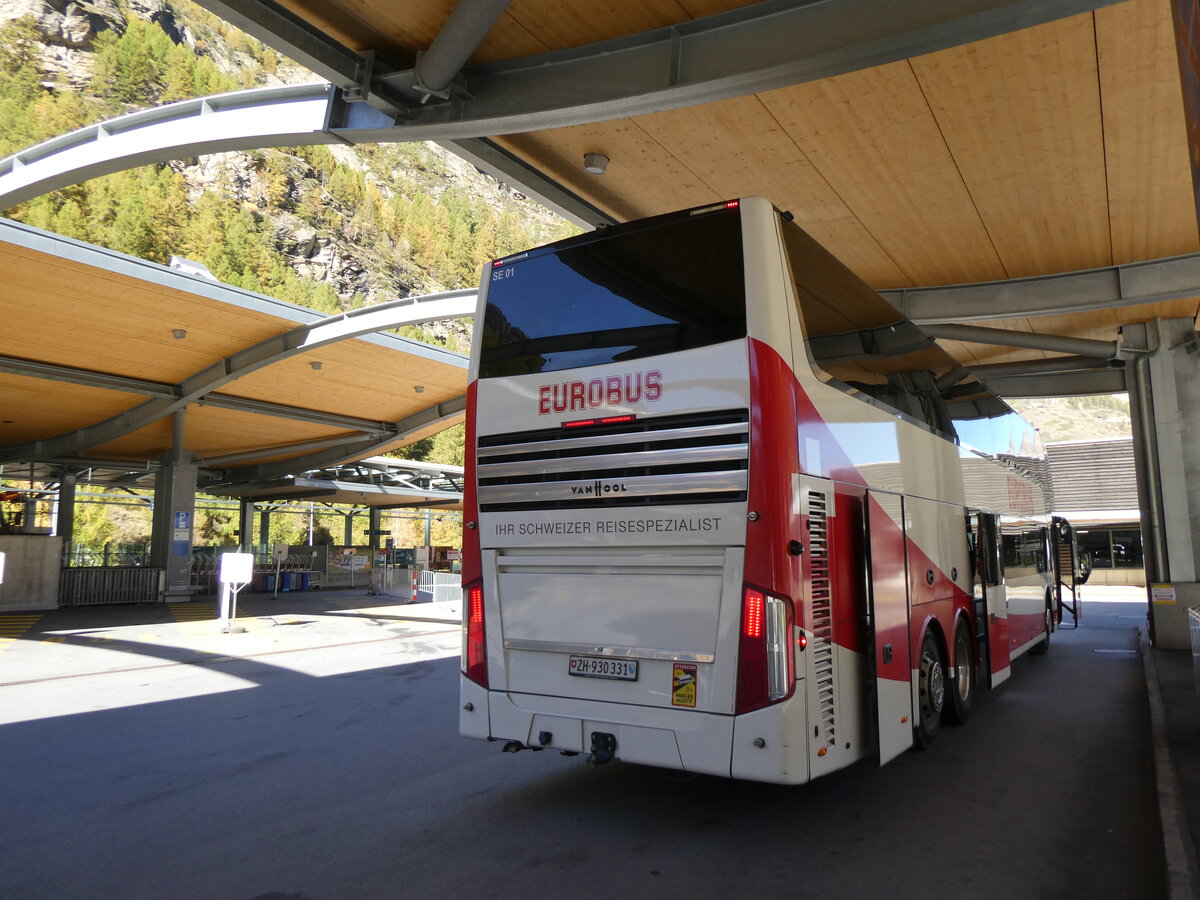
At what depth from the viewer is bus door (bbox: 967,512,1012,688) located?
8.80 metres

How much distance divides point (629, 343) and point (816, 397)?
4.11 feet

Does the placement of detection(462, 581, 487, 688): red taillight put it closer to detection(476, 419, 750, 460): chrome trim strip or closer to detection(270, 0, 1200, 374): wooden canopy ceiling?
detection(476, 419, 750, 460): chrome trim strip

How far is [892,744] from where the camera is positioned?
588 cm

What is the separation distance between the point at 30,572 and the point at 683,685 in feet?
84.3

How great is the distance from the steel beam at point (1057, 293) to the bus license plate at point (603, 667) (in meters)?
9.16

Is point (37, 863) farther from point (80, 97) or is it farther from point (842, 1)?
point (80, 97)

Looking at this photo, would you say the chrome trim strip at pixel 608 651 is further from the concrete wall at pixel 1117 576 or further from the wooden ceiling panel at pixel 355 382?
the concrete wall at pixel 1117 576

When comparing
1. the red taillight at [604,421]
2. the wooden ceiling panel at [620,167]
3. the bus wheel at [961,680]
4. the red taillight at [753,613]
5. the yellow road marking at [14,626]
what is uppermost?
the wooden ceiling panel at [620,167]

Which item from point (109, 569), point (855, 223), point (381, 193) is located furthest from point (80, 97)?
point (855, 223)

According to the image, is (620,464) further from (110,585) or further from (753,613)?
(110,585)

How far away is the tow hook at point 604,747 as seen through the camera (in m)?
5.16

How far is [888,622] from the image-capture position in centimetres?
605

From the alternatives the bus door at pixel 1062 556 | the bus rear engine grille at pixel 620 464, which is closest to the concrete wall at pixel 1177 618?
the bus door at pixel 1062 556

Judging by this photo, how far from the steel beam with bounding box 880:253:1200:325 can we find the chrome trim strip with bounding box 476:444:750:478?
870 cm
